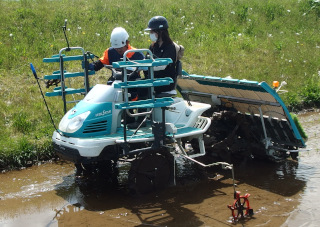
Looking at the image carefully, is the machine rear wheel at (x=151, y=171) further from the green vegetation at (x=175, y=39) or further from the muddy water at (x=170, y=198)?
the green vegetation at (x=175, y=39)

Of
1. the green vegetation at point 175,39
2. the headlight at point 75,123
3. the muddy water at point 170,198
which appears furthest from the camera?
the green vegetation at point 175,39

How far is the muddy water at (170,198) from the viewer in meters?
7.09

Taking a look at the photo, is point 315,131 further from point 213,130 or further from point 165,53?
point 165,53

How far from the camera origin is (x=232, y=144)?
9000 mm

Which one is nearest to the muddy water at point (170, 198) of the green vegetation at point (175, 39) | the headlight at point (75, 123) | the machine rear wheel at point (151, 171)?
the machine rear wheel at point (151, 171)

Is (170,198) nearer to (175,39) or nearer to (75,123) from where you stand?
(75,123)

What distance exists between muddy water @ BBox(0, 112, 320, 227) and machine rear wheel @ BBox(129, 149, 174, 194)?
0.49ft

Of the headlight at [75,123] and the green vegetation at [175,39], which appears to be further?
the green vegetation at [175,39]

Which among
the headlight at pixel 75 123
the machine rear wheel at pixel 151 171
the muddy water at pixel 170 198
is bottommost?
the muddy water at pixel 170 198

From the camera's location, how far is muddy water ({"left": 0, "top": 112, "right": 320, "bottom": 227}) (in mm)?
7094

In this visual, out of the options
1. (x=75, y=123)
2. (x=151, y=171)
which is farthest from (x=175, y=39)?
(x=75, y=123)

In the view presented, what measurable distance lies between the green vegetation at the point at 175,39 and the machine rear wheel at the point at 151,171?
2470mm

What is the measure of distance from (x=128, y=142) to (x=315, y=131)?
5005mm

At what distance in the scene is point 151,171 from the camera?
7855mm
